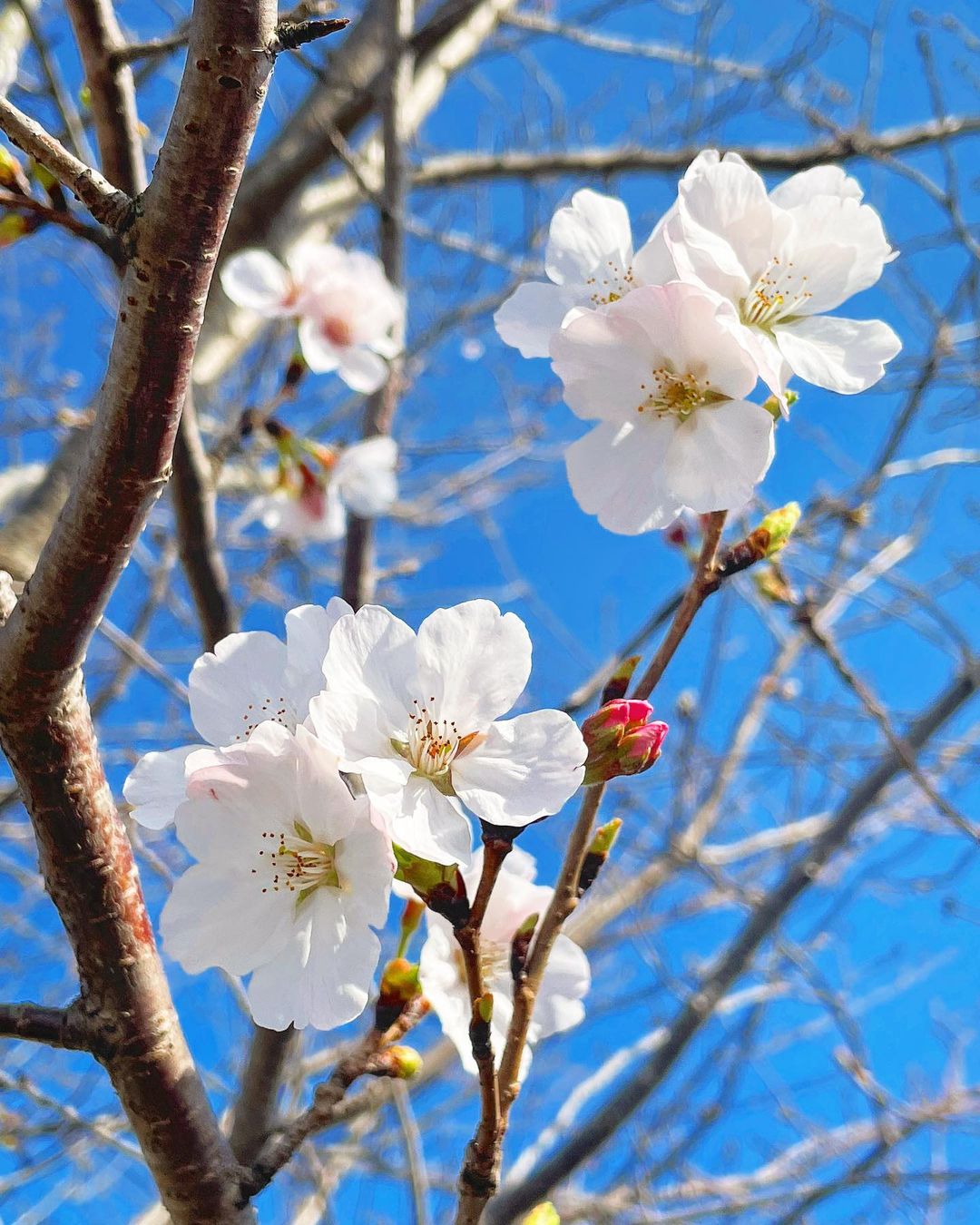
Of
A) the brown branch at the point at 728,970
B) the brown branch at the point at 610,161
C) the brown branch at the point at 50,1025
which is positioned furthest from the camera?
the brown branch at the point at 610,161

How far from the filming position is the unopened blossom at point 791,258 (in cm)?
78

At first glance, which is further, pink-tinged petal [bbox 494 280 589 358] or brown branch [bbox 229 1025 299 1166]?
brown branch [bbox 229 1025 299 1166]

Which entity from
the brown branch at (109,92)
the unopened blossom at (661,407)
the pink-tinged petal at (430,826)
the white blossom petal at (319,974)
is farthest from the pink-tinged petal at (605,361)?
the brown branch at (109,92)

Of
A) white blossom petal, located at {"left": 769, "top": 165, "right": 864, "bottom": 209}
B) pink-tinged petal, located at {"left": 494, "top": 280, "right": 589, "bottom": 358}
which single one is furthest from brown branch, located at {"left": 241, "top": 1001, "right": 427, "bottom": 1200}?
white blossom petal, located at {"left": 769, "top": 165, "right": 864, "bottom": 209}

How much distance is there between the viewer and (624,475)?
857 mm

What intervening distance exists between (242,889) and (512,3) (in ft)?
13.5

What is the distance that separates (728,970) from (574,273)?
1.33 metres

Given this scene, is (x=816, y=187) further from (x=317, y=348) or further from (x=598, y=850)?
(x=317, y=348)

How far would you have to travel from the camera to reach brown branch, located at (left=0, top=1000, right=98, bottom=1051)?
70cm

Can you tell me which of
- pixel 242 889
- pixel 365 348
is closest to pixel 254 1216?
pixel 242 889

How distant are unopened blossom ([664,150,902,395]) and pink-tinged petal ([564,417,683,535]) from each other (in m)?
0.12

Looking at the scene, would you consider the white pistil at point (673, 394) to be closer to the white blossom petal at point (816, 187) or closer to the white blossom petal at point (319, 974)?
the white blossom petal at point (816, 187)

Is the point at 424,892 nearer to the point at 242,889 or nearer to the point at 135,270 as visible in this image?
the point at 242,889

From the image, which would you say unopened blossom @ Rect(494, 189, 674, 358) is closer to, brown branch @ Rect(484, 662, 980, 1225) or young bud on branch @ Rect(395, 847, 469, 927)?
young bud on branch @ Rect(395, 847, 469, 927)
